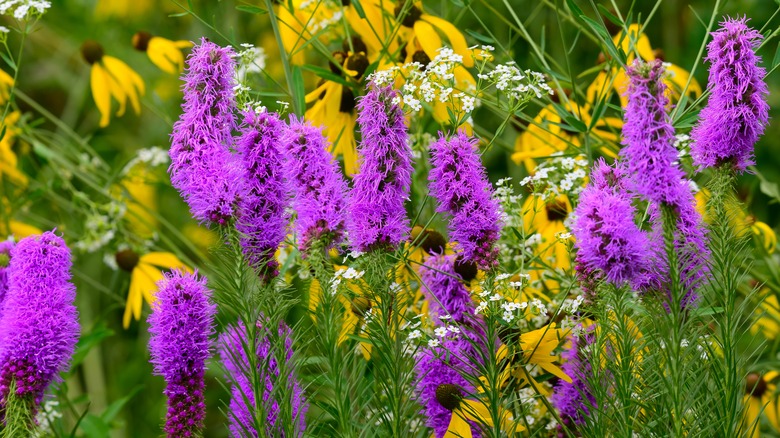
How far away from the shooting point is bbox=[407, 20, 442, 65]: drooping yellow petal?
190 centimetres

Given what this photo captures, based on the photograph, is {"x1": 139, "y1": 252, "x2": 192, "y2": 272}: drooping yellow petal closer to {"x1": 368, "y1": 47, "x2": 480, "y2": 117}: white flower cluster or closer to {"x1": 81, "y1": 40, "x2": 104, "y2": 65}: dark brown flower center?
{"x1": 81, "y1": 40, "x2": 104, "y2": 65}: dark brown flower center

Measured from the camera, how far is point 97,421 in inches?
77.3

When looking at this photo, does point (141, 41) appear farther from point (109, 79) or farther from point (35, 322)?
point (35, 322)

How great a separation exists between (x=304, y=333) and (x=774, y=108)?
2.26 m

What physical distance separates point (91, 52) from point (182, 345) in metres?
1.37

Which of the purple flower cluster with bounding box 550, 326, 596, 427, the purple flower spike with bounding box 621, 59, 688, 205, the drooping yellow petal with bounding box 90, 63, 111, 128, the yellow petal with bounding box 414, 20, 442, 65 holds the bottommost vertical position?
the purple flower cluster with bounding box 550, 326, 596, 427

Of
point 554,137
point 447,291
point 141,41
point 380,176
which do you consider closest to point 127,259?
point 141,41

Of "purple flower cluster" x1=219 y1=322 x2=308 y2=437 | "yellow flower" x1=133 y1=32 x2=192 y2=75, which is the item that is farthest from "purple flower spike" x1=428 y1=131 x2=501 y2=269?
"yellow flower" x1=133 y1=32 x2=192 y2=75

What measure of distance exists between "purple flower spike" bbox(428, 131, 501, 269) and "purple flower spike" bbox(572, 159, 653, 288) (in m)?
0.12

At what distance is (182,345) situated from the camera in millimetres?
1274

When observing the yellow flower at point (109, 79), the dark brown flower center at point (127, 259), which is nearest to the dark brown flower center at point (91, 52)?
the yellow flower at point (109, 79)

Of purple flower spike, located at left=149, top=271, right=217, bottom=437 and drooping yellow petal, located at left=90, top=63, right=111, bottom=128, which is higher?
drooping yellow petal, located at left=90, top=63, right=111, bottom=128

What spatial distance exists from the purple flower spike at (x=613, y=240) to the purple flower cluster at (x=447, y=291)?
236mm

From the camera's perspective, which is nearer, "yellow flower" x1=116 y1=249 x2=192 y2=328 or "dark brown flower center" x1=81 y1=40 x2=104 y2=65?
"yellow flower" x1=116 y1=249 x2=192 y2=328
